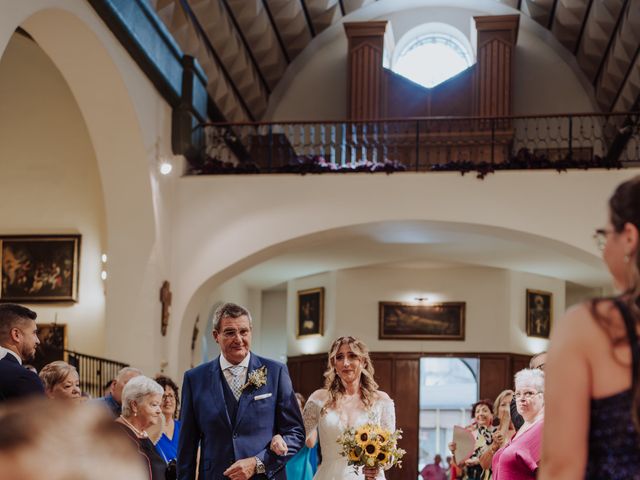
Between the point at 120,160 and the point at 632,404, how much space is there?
10883 mm

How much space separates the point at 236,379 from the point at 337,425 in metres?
1.21

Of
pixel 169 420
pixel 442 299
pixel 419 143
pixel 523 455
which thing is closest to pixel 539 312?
pixel 442 299

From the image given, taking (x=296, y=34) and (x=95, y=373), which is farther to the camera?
(x=296, y=34)

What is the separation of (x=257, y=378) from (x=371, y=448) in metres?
0.86

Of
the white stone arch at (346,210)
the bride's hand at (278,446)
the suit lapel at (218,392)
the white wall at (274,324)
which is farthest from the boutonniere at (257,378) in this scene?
the white wall at (274,324)

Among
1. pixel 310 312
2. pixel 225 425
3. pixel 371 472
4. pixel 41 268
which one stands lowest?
pixel 371 472

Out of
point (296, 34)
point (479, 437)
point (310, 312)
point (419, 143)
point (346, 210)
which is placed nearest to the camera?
point (479, 437)

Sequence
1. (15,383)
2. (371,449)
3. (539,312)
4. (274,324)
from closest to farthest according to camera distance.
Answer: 1. (15,383)
2. (371,449)
3. (539,312)
4. (274,324)

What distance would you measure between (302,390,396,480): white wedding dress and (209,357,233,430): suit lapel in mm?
1215

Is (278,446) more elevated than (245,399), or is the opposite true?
(245,399)

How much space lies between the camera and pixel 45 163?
1367 centimetres

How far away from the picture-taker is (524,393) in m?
5.05

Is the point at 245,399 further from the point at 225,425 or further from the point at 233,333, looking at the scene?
the point at 233,333

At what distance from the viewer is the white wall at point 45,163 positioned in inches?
534
